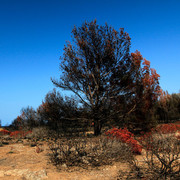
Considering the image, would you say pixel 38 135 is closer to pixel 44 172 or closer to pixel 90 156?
pixel 90 156

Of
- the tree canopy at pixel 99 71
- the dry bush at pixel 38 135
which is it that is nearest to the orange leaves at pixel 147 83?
the tree canopy at pixel 99 71

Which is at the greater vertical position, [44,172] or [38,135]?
[38,135]

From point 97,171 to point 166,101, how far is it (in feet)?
91.7

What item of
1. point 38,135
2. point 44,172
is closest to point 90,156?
point 44,172

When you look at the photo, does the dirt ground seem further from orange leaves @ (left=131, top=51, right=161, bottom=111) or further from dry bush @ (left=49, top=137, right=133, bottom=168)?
orange leaves @ (left=131, top=51, right=161, bottom=111)

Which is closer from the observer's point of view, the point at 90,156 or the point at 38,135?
the point at 90,156

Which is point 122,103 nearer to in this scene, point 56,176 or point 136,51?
point 136,51

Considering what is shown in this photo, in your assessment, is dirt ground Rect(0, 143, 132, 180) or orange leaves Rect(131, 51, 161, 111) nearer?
dirt ground Rect(0, 143, 132, 180)

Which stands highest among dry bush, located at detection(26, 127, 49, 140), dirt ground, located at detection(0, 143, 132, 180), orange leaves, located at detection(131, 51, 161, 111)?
orange leaves, located at detection(131, 51, 161, 111)

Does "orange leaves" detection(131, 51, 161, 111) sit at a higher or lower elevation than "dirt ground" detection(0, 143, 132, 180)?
higher

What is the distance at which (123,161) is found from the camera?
7.14m

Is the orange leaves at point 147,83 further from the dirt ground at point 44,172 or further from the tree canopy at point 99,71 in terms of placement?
the dirt ground at point 44,172

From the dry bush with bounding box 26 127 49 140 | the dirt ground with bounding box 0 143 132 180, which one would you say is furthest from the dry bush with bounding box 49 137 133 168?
the dry bush with bounding box 26 127 49 140

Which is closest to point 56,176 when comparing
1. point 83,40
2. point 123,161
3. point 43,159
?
point 43,159
